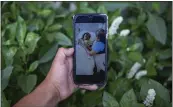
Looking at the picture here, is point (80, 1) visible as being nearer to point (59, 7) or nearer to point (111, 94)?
point (59, 7)

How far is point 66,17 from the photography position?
694 millimetres

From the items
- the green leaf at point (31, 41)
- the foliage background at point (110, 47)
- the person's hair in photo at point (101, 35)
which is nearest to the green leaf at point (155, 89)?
the foliage background at point (110, 47)

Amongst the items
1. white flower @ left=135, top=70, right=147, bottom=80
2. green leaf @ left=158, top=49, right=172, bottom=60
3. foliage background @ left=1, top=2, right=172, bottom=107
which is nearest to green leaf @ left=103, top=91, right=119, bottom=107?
foliage background @ left=1, top=2, right=172, bottom=107

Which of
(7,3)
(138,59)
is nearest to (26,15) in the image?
(7,3)

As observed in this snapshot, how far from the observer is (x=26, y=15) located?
72cm

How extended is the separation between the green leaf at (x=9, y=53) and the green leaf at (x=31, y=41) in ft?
0.08

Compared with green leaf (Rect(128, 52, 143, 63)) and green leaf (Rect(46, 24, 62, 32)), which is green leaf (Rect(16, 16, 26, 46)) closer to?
green leaf (Rect(46, 24, 62, 32))

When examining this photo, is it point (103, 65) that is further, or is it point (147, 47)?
point (147, 47)

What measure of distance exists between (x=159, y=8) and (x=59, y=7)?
22 cm

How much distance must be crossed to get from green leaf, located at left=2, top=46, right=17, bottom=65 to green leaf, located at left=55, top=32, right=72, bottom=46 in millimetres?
85

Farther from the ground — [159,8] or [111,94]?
[159,8]

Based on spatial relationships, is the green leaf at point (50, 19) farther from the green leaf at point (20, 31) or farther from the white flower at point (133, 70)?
the white flower at point (133, 70)

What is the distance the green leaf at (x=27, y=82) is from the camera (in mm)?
568

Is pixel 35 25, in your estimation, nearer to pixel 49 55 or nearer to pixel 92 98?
pixel 49 55
